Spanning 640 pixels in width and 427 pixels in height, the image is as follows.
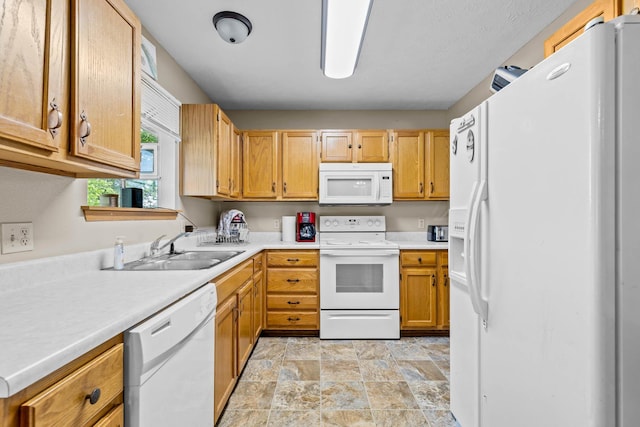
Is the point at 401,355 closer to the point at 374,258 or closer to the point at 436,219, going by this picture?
the point at 374,258

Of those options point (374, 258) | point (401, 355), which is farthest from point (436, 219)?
point (401, 355)

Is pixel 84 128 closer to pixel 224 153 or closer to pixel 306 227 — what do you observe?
pixel 224 153

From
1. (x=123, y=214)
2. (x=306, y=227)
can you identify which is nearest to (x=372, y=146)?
(x=306, y=227)

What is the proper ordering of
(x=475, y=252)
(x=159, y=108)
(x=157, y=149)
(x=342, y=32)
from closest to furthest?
(x=475, y=252) → (x=342, y=32) → (x=159, y=108) → (x=157, y=149)

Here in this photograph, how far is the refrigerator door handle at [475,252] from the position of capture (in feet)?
3.98

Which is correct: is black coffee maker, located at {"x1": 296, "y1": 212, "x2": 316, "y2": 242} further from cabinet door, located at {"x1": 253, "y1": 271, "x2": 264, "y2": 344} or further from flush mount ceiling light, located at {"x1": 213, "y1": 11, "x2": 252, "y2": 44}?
flush mount ceiling light, located at {"x1": 213, "y1": 11, "x2": 252, "y2": 44}

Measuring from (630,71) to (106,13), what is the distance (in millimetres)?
1646

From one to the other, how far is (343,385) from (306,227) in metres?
1.60

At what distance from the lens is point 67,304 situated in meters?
0.92

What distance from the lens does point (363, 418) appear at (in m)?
1.70

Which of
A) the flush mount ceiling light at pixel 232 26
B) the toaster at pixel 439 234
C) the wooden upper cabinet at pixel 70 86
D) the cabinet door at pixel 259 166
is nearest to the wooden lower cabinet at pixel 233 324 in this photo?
the wooden upper cabinet at pixel 70 86

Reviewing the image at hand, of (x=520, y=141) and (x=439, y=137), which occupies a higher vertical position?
(x=439, y=137)

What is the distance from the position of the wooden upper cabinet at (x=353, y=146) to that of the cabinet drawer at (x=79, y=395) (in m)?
2.70

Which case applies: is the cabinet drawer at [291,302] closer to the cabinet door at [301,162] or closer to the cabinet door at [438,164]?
the cabinet door at [301,162]
